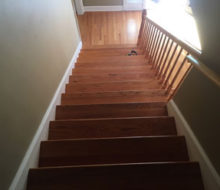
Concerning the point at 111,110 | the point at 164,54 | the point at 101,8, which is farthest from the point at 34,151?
the point at 101,8

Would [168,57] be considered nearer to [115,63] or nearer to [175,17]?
[115,63]

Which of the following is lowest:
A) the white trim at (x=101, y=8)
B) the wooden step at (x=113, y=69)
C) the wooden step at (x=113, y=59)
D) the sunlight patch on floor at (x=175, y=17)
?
the wooden step at (x=113, y=69)

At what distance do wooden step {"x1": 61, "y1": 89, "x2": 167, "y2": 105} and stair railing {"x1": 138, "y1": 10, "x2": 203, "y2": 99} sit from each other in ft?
0.53

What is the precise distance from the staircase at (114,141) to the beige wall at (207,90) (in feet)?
0.67

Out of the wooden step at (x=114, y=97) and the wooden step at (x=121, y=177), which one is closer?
the wooden step at (x=121, y=177)

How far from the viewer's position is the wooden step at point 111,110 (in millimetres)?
1752

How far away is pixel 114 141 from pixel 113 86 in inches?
40.8

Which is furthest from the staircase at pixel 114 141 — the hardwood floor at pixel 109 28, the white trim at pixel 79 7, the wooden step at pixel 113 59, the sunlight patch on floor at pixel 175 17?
the white trim at pixel 79 7

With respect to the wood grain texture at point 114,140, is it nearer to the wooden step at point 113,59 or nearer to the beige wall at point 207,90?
the beige wall at point 207,90

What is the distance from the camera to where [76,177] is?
1101mm

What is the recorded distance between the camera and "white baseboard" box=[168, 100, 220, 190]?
102 cm

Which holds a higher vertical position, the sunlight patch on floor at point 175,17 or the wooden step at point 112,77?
the sunlight patch on floor at point 175,17

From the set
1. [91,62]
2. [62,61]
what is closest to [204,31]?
[62,61]

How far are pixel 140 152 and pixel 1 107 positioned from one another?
1083 millimetres
